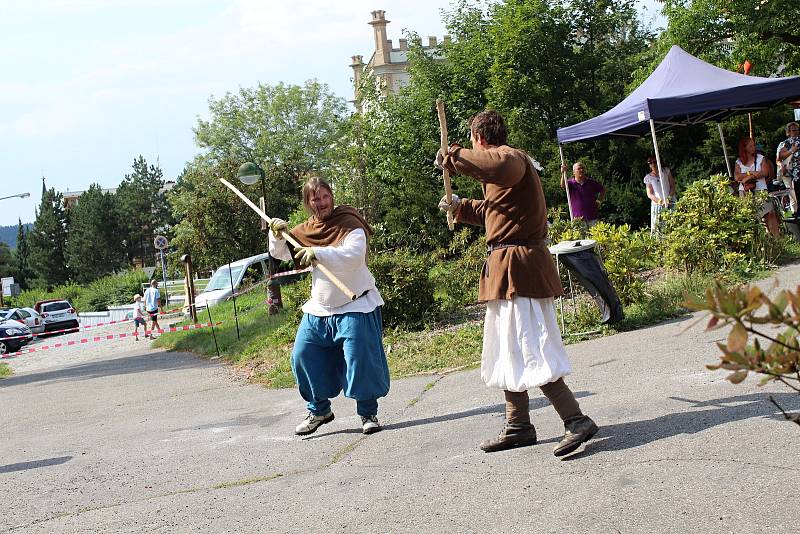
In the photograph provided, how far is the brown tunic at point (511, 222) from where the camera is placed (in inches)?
208

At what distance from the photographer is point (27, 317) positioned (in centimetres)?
4222

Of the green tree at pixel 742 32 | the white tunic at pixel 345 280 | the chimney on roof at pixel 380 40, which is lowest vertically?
the white tunic at pixel 345 280

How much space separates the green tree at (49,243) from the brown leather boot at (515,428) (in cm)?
10095

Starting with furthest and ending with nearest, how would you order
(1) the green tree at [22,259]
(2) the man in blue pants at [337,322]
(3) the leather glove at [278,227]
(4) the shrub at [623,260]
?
(1) the green tree at [22,259] → (4) the shrub at [623,260] → (3) the leather glove at [278,227] → (2) the man in blue pants at [337,322]

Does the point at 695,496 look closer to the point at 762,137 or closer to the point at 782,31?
the point at 762,137

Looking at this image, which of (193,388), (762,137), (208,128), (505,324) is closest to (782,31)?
(762,137)

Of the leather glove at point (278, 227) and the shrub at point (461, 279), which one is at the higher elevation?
the leather glove at point (278, 227)

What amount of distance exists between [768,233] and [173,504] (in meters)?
8.60

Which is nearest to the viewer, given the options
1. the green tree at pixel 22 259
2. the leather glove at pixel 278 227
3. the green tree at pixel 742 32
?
the leather glove at pixel 278 227

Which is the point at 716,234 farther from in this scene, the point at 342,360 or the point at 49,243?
the point at 49,243

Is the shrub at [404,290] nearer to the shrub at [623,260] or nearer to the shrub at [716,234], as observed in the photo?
the shrub at [623,260]

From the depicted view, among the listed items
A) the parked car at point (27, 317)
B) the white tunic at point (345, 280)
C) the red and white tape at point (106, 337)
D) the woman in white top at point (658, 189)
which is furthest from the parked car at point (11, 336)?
the white tunic at point (345, 280)

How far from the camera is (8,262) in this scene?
10794 cm

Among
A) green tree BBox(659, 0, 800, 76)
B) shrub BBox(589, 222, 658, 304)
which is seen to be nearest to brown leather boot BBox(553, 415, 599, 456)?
shrub BBox(589, 222, 658, 304)
